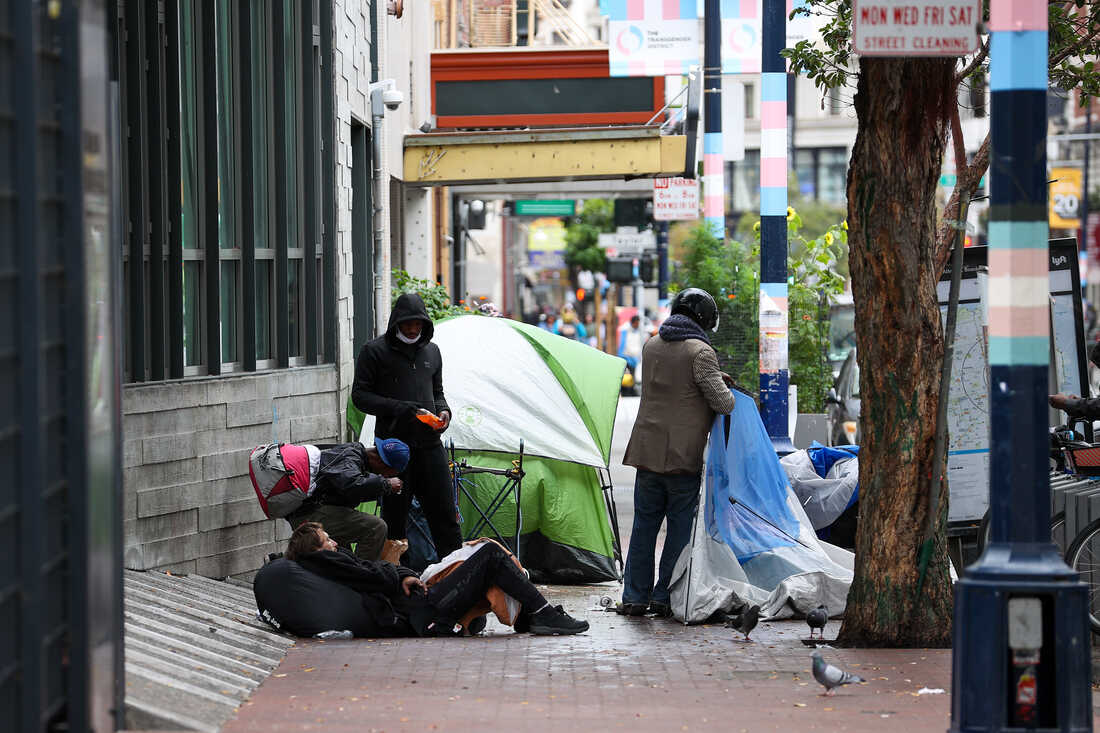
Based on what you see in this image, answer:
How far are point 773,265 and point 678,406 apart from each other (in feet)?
11.5

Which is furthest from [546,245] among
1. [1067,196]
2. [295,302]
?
[295,302]

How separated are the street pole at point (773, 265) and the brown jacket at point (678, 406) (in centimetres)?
306

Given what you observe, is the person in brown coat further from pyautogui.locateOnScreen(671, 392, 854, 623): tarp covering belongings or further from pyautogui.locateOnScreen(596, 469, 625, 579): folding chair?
pyautogui.locateOnScreen(596, 469, 625, 579): folding chair

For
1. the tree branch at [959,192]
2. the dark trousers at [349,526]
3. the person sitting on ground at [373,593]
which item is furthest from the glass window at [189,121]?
the tree branch at [959,192]

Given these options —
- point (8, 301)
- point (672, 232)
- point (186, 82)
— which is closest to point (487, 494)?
point (186, 82)

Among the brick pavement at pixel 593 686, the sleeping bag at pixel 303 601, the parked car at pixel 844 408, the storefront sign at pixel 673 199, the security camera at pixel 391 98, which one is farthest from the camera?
the storefront sign at pixel 673 199

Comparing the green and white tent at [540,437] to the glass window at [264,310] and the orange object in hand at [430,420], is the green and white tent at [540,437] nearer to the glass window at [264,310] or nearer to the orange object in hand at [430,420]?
the orange object in hand at [430,420]

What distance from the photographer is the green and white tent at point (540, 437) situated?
11023 mm

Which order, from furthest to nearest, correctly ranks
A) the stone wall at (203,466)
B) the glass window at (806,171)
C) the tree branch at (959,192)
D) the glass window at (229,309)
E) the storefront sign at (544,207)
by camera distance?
the glass window at (806,171), the storefront sign at (544,207), the glass window at (229,309), the tree branch at (959,192), the stone wall at (203,466)

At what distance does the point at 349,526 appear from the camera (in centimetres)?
A: 930

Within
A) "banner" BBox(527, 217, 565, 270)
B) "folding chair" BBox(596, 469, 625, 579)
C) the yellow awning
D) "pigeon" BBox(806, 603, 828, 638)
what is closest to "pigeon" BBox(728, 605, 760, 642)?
"pigeon" BBox(806, 603, 828, 638)

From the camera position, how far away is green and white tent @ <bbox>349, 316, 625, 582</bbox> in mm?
11023

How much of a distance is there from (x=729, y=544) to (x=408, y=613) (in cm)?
200

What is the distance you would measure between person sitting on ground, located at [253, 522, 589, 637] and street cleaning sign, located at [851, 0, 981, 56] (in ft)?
11.3
